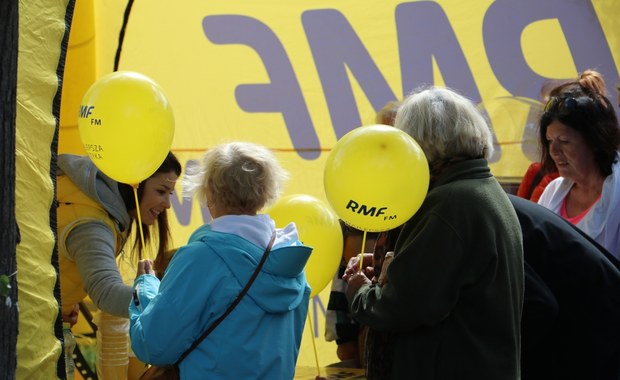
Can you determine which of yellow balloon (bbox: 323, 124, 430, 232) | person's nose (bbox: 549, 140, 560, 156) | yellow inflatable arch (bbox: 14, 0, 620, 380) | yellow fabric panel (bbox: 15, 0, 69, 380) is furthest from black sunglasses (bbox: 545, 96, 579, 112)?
yellow fabric panel (bbox: 15, 0, 69, 380)

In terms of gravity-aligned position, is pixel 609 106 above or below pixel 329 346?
above

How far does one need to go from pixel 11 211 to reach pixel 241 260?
0.60 m

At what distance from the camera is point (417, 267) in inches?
105

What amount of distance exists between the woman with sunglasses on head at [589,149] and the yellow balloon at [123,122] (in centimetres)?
145

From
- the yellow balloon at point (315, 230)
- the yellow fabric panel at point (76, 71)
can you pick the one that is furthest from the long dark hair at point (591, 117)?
the yellow fabric panel at point (76, 71)

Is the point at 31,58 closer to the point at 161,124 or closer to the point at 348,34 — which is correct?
the point at 161,124

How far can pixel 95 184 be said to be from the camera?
3621mm

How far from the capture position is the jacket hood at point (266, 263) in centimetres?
268

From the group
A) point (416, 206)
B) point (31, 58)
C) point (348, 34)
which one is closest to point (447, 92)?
point (416, 206)

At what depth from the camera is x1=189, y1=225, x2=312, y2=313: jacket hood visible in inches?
105

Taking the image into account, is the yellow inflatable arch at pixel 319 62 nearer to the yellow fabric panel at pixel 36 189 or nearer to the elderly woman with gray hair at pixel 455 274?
the yellow fabric panel at pixel 36 189

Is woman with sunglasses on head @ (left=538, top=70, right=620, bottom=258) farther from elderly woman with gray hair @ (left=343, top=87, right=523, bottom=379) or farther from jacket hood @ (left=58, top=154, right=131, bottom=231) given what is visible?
jacket hood @ (left=58, top=154, right=131, bottom=231)

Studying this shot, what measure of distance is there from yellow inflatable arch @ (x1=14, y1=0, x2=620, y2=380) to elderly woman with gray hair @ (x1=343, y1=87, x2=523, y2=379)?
2.28 metres

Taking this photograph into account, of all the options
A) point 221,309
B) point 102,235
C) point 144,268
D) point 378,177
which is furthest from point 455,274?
point 102,235
